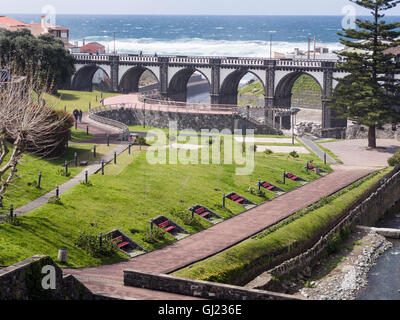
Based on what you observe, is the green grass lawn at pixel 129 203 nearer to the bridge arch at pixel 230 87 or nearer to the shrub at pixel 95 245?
the shrub at pixel 95 245

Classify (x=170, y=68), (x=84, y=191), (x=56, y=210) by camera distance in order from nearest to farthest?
1. (x=56, y=210)
2. (x=84, y=191)
3. (x=170, y=68)

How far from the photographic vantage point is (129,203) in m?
44.0

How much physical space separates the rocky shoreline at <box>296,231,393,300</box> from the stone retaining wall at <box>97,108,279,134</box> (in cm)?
3510

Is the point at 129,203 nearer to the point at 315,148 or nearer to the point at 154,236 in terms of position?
the point at 154,236

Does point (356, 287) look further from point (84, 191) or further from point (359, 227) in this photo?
point (84, 191)

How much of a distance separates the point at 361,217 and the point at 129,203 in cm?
2032

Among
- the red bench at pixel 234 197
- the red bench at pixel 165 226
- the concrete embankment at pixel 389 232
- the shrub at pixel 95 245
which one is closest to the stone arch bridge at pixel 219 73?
the concrete embankment at pixel 389 232

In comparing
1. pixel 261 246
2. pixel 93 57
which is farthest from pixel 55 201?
pixel 93 57

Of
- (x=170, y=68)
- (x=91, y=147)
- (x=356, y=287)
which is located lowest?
(x=356, y=287)

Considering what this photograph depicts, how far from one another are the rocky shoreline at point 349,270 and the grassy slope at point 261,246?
241 cm
